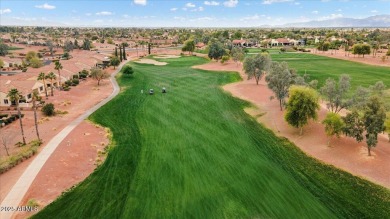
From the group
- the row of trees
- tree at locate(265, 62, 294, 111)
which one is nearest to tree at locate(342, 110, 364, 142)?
the row of trees

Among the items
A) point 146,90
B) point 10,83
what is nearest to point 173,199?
point 146,90

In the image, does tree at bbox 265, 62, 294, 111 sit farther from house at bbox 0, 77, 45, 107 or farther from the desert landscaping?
house at bbox 0, 77, 45, 107

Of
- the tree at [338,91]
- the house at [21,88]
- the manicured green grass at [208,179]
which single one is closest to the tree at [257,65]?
the manicured green grass at [208,179]

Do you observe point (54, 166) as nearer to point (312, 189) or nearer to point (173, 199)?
point (173, 199)

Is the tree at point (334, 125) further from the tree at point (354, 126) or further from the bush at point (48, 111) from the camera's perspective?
the bush at point (48, 111)

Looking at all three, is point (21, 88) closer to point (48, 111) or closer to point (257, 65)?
point (48, 111)

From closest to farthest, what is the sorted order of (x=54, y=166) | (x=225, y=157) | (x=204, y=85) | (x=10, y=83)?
(x=54, y=166) < (x=225, y=157) < (x=10, y=83) < (x=204, y=85)
